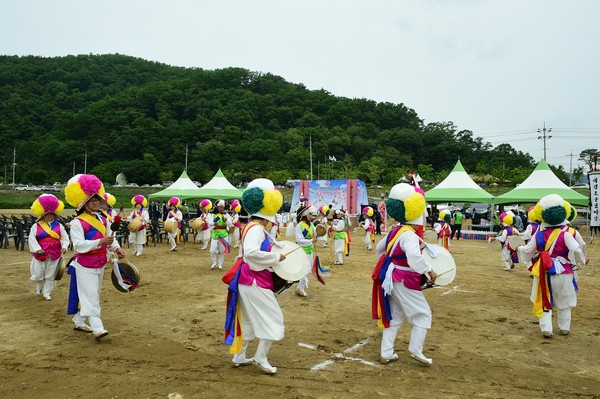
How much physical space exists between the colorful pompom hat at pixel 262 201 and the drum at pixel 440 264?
72.3 inches

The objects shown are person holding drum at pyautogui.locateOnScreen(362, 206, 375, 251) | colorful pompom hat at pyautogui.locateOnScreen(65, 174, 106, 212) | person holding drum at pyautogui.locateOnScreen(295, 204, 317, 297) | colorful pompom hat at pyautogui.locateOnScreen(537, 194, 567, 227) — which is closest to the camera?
colorful pompom hat at pyautogui.locateOnScreen(65, 174, 106, 212)

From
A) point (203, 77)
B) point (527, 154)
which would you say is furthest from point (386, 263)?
point (203, 77)

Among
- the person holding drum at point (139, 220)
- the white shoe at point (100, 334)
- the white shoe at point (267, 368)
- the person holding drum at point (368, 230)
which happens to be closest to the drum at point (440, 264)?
the white shoe at point (267, 368)

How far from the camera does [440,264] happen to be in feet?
16.6

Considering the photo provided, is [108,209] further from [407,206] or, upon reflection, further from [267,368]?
[407,206]

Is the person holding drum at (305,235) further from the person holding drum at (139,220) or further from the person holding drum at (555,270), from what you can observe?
the person holding drum at (139,220)

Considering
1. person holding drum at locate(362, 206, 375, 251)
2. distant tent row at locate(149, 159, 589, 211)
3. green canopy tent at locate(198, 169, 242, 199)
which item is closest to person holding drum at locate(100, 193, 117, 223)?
person holding drum at locate(362, 206, 375, 251)

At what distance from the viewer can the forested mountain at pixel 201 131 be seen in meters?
70.2

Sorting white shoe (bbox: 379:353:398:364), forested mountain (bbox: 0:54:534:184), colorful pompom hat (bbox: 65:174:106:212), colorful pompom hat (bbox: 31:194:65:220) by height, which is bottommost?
white shoe (bbox: 379:353:398:364)

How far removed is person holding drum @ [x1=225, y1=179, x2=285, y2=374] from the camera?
4262 millimetres

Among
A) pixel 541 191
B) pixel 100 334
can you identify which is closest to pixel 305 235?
pixel 100 334

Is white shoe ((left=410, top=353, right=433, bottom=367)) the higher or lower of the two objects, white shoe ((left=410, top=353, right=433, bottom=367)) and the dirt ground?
the higher

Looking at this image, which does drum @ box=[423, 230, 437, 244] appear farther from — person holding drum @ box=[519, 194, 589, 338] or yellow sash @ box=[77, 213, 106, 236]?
yellow sash @ box=[77, 213, 106, 236]

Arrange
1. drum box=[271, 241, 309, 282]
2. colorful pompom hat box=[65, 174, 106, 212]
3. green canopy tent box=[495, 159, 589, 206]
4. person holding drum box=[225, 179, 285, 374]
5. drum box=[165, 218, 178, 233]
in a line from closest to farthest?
1. person holding drum box=[225, 179, 285, 374]
2. drum box=[271, 241, 309, 282]
3. colorful pompom hat box=[65, 174, 106, 212]
4. drum box=[165, 218, 178, 233]
5. green canopy tent box=[495, 159, 589, 206]
